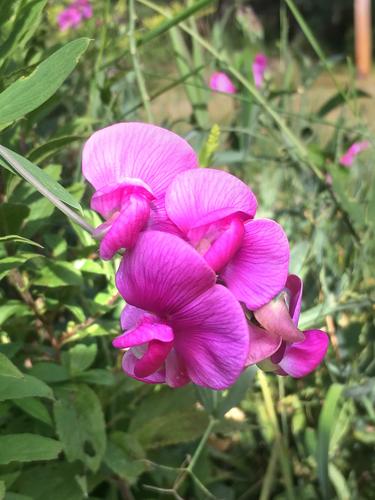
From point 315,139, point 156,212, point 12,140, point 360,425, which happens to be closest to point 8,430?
point 12,140

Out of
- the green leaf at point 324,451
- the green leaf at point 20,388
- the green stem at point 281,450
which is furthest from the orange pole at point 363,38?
the green leaf at point 20,388

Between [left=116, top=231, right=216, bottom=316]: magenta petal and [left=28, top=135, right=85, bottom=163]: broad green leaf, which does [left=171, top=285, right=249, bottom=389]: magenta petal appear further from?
[left=28, top=135, right=85, bottom=163]: broad green leaf

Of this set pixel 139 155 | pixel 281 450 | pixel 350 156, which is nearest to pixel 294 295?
pixel 139 155

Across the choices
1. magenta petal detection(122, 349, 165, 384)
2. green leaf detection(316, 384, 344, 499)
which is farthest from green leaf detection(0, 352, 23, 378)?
green leaf detection(316, 384, 344, 499)

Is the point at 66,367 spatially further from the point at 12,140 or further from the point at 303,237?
the point at 303,237

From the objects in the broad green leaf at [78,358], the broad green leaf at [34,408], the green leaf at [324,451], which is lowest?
the green leaf at [324,451]

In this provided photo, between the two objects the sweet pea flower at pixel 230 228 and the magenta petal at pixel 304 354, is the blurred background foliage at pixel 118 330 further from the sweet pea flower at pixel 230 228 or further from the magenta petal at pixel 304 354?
the magenta petal at pixel 304 354
